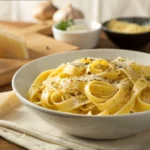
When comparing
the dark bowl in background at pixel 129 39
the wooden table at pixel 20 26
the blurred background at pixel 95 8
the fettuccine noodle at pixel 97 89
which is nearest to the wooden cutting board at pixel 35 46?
the wooden table at pixel 20 26

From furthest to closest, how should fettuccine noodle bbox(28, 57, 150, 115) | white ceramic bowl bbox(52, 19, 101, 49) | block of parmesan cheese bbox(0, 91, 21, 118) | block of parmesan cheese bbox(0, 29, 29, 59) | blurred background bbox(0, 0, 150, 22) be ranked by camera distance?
1. blurred background bbox(0, 0, 150, 22)
2. white ceramic bowl bbox(52, 19, 101, 49)
3. block of parmesan cheese bbox(0, 29, 29, 59)
4. block of parmesan cheese bbox(0, 91, 21, 118)
5. fettuccine noodle bbox(28, 57, 150, 115)

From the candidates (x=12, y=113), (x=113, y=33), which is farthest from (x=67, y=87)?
(x=113, y=33)

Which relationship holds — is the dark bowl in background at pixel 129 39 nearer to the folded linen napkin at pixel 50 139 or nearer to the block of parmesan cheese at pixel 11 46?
the block of parmesan cheese at pixel 11 46

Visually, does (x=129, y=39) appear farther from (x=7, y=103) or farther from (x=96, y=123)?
(x=96, y=123)

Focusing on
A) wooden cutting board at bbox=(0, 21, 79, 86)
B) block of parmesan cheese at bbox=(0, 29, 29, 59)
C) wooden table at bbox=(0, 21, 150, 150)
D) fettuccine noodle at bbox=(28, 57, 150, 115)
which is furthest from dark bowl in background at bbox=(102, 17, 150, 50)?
fettuccine noodle at bbox=(28, 57, 150, 115)

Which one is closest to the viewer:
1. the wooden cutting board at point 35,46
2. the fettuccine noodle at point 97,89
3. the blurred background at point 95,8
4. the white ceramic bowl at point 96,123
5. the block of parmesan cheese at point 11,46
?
the white ceramic bowl at point 96,123

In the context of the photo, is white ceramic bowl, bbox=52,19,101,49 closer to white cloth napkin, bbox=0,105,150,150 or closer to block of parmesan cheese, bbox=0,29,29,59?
block of parmesan cheese, bbox=0,29,29,59
